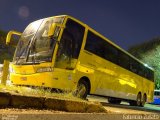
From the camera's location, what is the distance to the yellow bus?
43.7 ft

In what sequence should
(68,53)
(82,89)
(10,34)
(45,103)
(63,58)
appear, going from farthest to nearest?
(10,34) → (82,89) → (68,53) → (63,58) → (45,103)

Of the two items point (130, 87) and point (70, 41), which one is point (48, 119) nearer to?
point (70, 41)

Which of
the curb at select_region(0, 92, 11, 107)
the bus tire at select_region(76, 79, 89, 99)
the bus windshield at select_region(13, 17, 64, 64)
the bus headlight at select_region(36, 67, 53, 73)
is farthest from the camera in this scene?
the bus tire at select_region(76, 79, 89, 99)

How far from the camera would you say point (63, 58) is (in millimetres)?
13547

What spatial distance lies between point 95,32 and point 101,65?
1.60 m

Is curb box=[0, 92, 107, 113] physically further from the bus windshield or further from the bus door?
the bus windshield

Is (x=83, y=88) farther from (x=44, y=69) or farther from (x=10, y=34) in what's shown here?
(x=10, y=34)

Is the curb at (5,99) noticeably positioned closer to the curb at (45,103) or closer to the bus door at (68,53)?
the curb at (45,103)

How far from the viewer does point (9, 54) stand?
44469mm

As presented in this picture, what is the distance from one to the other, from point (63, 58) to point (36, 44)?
1222 mm

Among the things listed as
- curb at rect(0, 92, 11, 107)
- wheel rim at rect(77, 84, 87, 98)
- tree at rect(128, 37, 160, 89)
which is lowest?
curb at rect(0, 92, 11, 107)

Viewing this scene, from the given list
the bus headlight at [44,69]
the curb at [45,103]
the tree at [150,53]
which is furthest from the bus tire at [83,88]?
the tree at [150,53]

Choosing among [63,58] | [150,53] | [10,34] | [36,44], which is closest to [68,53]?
[63,58]

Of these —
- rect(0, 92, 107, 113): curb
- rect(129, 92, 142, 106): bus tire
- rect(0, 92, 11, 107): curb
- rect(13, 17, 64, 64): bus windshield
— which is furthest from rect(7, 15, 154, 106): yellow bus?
rect(0, 92, 11, 107): curb
